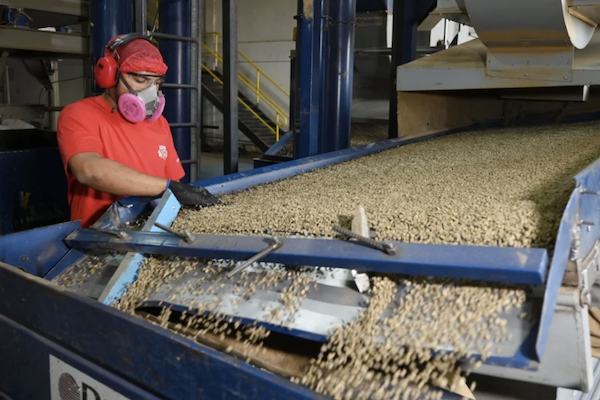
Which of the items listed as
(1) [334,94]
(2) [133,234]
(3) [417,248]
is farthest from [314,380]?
(1) [334,94]

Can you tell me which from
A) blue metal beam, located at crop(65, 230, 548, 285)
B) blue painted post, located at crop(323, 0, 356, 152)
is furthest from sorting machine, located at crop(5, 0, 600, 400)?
blue painted post, located at crop(323, 0, 356, 152)

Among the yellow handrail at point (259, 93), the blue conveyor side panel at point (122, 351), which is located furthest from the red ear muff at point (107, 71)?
the yellow handrail at point (259, 93)

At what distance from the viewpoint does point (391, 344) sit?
0.92 metres

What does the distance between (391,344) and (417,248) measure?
0.19 meters

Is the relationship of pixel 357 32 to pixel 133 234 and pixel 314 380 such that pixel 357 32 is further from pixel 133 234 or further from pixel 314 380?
pixel 314 380

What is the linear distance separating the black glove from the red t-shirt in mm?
408

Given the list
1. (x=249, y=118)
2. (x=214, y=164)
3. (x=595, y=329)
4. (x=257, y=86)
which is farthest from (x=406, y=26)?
(x=257, y=86)

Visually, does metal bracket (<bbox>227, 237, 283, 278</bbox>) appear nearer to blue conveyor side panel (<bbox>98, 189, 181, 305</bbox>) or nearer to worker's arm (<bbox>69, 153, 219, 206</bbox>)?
blue conveyor side panel (<bbox>98, 189, 181, 305</bbox>)

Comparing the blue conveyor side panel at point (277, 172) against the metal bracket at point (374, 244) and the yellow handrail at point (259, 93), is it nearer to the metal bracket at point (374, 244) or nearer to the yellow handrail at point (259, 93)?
the metal bracket at point (374, 244)

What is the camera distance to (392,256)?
3.26ft

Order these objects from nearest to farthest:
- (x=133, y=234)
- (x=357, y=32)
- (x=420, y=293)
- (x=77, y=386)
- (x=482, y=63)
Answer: (x=420, y=293)
(x=77, y=386)
(x=133, y=234)
(x=482, y=63)
(x=357, y=32)

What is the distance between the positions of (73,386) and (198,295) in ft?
1.08

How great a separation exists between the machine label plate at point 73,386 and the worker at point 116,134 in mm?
664

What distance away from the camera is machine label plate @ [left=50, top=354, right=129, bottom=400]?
1.11m
